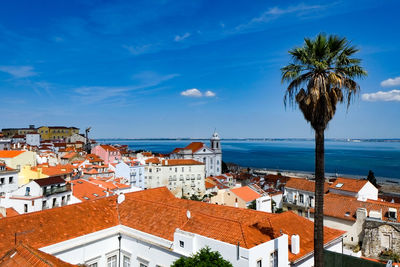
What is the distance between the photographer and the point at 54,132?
5408 inches

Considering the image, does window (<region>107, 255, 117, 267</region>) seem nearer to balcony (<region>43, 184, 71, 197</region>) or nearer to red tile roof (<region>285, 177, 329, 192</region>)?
balcony (<region>43, 184, 71, 197</region>)

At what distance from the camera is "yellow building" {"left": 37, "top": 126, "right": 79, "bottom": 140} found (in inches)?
5221

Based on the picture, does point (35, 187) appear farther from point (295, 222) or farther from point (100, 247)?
point (295, 222)

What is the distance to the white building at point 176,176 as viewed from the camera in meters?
67.6

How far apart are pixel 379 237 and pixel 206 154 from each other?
240ft

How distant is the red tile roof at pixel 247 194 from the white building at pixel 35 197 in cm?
2427

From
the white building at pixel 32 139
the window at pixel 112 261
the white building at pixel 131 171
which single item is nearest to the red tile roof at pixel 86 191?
the window at pixel 112 261

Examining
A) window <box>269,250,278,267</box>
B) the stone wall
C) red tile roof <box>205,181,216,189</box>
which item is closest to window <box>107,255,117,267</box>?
window <box>269,250,278,267</box>

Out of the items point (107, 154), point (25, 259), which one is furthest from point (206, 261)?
point (107, 154)

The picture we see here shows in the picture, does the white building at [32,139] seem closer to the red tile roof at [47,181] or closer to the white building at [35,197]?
the white building at [35,197]

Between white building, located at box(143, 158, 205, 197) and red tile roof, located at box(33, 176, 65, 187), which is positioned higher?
red tile roof, located at box(33, 176, 65, 187)

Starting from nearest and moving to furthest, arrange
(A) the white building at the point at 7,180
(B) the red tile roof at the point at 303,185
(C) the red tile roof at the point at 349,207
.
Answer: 1. (C) the red tile roof at the point at 349,207
2. (A) the white building at the point at 7,180
3. (B) the red tile roof at the point at 303,185

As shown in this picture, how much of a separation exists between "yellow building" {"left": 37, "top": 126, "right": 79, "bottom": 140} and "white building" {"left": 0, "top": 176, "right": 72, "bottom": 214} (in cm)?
11912

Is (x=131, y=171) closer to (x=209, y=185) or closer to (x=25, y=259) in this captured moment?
(x=209, y=185)
